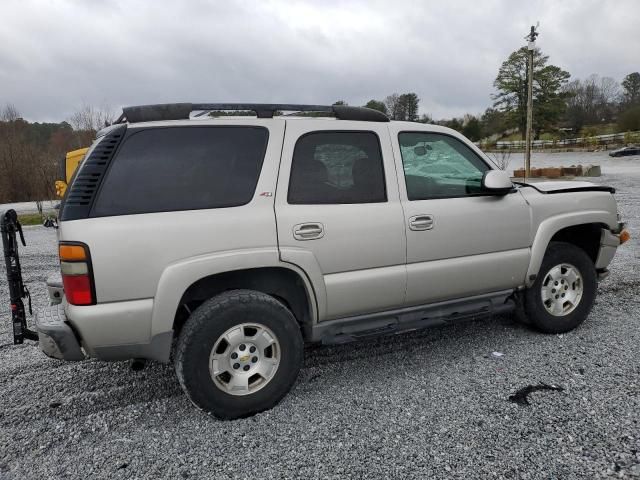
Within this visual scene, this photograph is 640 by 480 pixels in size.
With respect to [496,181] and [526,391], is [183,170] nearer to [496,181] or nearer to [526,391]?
[496,181]

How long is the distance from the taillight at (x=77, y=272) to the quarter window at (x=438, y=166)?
7.00 feet

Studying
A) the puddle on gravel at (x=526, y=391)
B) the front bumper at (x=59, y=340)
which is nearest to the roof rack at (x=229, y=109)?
the front bumper at (x=59, y=340)

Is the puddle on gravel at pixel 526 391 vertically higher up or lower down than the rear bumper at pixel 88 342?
lower down

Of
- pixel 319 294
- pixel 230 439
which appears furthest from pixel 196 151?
pixel 230 439

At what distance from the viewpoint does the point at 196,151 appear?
9.39 ft

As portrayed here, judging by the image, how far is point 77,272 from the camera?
2510 millimetres

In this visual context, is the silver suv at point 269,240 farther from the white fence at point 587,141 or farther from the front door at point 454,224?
the white fence at point 587,141

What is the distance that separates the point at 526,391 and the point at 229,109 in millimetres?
2740

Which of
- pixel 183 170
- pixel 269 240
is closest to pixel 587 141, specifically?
pixel 269 240

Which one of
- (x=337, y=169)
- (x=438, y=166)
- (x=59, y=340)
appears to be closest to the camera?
(x=59, y=340)

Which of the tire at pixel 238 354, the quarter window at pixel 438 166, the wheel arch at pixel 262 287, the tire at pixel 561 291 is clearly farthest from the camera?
the tire at pixel 561 291

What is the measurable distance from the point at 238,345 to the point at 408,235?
1385 millimetres

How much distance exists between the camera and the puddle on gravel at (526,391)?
3.00 m

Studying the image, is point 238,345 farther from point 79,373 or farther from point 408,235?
point 79,373
